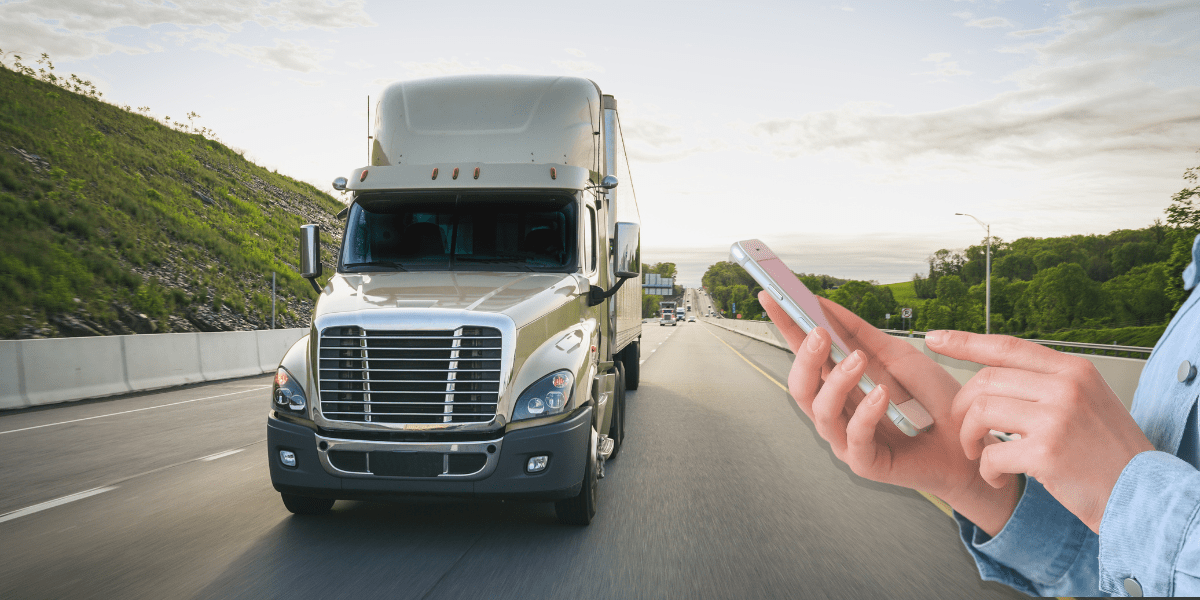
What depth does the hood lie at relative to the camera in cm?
576

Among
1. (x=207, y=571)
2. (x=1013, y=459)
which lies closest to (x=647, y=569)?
(x=207, y=571)

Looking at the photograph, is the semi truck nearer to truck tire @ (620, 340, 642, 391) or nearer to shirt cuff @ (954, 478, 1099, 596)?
shirt cuff @ (954, 478, 1099, 596)

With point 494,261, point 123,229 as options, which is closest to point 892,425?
point 494,261

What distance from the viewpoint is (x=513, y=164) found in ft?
22.7

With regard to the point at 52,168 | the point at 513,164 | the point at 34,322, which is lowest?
the point at 34,322

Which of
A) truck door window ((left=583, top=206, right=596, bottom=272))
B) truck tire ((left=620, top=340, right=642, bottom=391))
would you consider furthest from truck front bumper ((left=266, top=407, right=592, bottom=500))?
truck tire ((left=620, top=340, right=642, bottom=391))

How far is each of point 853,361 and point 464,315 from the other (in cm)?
431

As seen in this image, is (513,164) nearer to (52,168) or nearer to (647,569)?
(647,569)

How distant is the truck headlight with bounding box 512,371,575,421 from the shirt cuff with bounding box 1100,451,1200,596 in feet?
15.0

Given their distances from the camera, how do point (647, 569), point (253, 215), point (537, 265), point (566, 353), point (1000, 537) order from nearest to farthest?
point (1000, 537), point (647, 569), point (566, 353), point (537, 265), point (253, 215)

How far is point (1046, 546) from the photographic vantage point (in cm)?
177

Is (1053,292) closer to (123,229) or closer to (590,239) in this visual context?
(123,229)

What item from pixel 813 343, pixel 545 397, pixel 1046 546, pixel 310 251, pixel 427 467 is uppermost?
pixel 310 251

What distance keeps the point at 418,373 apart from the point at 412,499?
0.91 m
